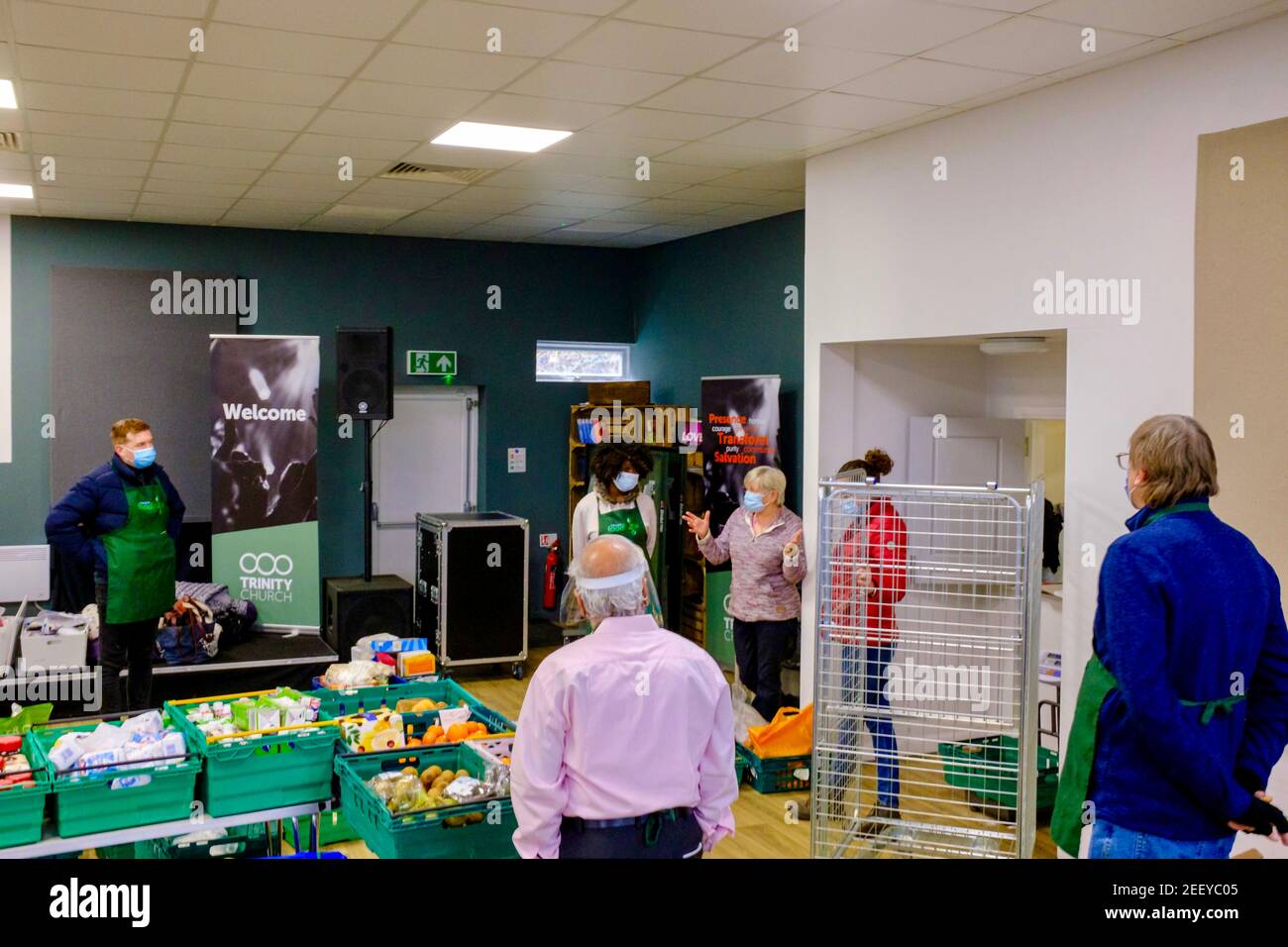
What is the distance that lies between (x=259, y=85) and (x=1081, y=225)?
3340 mm

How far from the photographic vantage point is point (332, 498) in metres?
9.16

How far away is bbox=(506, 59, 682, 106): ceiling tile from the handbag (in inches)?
167

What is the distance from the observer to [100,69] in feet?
14.7

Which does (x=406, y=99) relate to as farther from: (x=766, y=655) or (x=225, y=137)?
(x=766, y=655)

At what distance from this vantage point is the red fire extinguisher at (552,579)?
9359 mm

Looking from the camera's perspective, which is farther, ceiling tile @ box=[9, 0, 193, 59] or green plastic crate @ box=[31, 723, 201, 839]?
ceiling tile @ box=[9, 0, 193, 59]

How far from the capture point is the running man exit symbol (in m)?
9.34

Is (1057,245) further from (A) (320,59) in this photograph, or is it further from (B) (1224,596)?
(A) (320,59)

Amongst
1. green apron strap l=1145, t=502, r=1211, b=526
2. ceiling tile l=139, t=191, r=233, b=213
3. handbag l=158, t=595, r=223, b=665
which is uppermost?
ceiling tile l=139, t=191, r=233, b=213

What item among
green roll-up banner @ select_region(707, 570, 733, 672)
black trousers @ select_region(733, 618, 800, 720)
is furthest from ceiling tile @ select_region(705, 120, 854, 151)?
green roll-up banner @ select_region(707, 570, 733, 672)

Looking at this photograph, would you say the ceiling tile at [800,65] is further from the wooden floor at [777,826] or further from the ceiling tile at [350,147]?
the wooden floor at [777,826]

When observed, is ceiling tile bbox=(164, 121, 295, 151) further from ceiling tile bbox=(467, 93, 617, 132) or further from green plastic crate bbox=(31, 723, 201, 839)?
green plastic crate bbox=(31, 723, 201, 839)

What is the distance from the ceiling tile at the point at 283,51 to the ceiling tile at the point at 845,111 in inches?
73.0

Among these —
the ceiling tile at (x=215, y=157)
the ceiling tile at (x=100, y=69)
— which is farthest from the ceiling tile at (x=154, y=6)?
the ceiling tile at (x=215, y=157)
